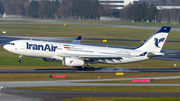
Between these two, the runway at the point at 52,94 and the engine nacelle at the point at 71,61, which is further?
the engine nacelle at the point at 71,61

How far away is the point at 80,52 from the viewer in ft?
180

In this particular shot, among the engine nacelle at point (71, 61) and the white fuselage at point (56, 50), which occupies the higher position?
the white fuselage at point (56, 50)

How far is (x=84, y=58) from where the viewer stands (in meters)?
54.2

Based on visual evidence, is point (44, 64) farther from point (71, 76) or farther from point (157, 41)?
point (157, 41)

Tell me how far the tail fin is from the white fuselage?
1.87 meters

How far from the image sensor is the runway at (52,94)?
33.1 meters

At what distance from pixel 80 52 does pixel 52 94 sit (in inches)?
802

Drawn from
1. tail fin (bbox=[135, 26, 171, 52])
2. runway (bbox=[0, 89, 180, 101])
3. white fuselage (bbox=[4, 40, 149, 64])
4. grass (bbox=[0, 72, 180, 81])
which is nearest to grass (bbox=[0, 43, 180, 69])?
white fuselage (bbox=[4, 40, 149, 64])

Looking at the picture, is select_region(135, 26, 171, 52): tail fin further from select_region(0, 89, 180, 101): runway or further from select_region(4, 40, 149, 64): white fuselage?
select_region(0, 89, 180, 101): runway

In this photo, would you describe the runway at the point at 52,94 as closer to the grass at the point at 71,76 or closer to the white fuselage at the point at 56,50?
the grass at the point at 71,76

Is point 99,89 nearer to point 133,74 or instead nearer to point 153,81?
point 153,81

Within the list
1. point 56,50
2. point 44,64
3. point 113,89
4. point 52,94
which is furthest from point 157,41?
point 52,94

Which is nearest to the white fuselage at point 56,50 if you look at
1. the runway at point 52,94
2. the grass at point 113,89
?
the grass at point 113,89

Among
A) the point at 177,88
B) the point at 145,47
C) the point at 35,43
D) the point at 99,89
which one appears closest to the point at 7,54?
the point at 35,43
